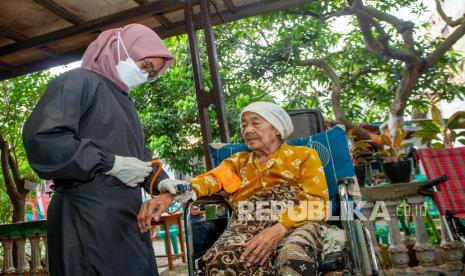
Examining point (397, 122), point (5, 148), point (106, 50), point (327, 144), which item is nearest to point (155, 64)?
point (106, 50)

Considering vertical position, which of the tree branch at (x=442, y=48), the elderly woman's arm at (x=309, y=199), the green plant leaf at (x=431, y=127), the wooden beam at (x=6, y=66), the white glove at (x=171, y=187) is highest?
the wooden beam at (x=6, y=66)

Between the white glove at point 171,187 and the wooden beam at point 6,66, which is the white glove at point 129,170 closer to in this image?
the white glove at point 171,187

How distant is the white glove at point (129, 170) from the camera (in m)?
1.29

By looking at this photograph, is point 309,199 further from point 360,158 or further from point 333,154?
point 360,158

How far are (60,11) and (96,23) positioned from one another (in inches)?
12.7

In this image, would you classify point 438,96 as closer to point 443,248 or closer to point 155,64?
point 443,248

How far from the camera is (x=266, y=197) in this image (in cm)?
188

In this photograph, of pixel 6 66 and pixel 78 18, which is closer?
pixel 78 18

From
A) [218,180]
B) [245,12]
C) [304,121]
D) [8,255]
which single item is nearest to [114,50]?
[218,180]

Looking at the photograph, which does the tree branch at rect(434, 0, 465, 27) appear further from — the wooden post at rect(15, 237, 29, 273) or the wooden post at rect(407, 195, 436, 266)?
the wooden post at rect(15, 237, 29, 273)

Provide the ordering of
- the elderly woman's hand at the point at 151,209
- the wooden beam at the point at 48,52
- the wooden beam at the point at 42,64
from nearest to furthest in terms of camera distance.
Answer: the elderly woman's hand at the point at 151,209, the wooden beam at the point at 48,52, the wooden beam at the point at 42,64

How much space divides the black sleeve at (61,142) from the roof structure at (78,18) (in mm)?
2249

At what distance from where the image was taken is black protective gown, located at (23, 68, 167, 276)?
3.88 ft

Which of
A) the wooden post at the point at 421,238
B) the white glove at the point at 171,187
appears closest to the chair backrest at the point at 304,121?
the wooden post at the point at 421,238
